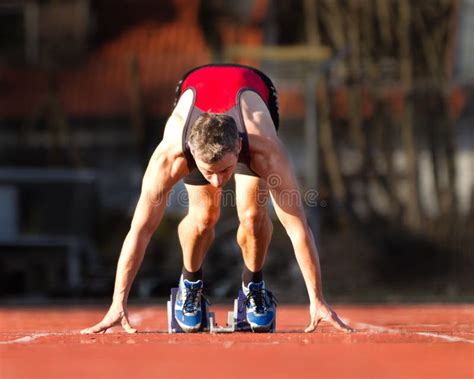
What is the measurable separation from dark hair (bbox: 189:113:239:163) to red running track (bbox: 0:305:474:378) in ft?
2.71

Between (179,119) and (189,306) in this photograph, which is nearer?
(179,119)

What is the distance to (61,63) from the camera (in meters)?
13.8

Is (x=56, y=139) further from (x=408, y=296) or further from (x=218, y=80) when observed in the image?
(x=218, y=80)

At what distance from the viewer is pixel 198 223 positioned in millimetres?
6457

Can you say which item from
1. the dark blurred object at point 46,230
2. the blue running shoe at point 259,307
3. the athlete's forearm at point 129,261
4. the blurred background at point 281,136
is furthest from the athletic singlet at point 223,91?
the dark blurred object at point 46,230

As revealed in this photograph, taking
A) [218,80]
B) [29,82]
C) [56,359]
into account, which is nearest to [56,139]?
[29,82]

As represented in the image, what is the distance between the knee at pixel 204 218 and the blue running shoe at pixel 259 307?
1.30 ft

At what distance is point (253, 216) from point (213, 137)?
840mm

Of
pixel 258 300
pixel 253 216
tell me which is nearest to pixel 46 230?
pixel 258 300

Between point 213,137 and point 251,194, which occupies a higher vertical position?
point 213,137

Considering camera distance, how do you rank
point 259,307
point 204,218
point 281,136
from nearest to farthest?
point 204,218 < point 259,307 < point 281,136

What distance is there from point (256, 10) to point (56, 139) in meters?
2.53

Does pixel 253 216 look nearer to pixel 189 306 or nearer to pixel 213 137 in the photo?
pixel 189 306

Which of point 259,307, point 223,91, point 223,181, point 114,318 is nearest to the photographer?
point 223,181
